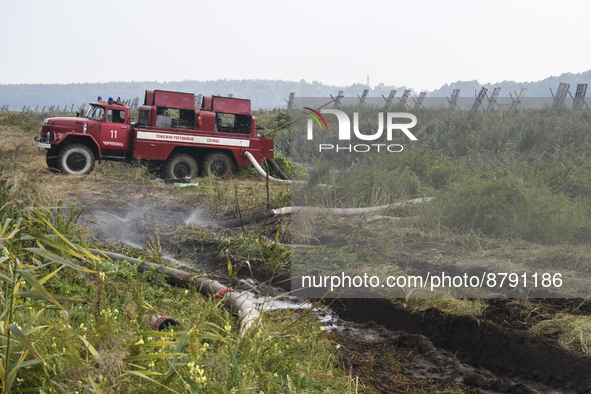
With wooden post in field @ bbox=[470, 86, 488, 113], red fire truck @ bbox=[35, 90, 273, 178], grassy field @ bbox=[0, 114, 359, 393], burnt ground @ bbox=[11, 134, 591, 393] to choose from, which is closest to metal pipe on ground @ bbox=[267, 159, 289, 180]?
red fire truck @ bbox=[35, 90, 273, 178]

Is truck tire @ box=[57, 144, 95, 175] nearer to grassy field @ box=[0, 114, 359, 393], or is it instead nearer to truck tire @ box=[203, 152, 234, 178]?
truck tire @ box=[203, 152, 234, 178]

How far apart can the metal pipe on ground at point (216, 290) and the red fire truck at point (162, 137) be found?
26.5 ft

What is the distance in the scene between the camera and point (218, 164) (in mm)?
14977

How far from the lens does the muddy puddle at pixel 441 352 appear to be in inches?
169

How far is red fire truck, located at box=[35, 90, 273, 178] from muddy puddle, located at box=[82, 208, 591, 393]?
880cm

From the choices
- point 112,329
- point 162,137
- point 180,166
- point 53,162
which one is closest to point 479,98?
point 180,166

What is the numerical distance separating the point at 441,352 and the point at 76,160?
11.5 meters

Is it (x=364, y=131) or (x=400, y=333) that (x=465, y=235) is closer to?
(x=400, y=333)

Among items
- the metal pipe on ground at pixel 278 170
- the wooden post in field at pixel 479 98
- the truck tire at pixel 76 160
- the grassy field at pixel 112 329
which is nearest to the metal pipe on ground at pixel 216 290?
→ the grassy field at pixel 112 329

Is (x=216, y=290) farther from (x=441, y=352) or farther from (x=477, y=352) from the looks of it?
(x=477, y=352)

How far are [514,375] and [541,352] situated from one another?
1.05 ft

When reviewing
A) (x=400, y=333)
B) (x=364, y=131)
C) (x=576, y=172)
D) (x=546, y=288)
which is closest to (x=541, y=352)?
(x=400, y=333)

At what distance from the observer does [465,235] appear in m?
8.09

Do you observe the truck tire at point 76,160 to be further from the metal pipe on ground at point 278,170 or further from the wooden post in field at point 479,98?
the wooden post in field at point 479,98
